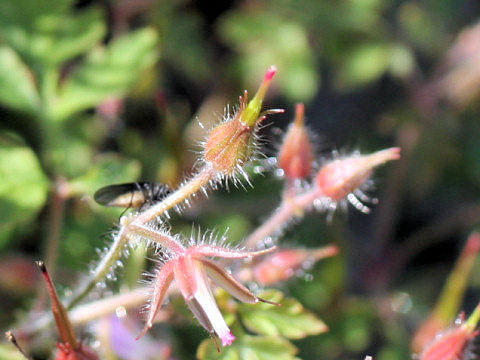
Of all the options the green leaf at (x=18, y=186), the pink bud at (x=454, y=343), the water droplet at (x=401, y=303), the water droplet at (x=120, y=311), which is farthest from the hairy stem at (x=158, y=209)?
the water droplet at (x=401, y=303)

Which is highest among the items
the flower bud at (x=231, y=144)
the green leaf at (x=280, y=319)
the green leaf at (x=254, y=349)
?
the flower bud at (x=231, y=144)

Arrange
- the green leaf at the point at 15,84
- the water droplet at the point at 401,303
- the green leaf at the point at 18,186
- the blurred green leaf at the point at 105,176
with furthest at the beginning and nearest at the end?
1. the water droplet at the point at 401,303
2. the green leaf at the point at 15,84
3. the blurred green leaf at the point at 105,176
4. the green leaf at the point at 18,186

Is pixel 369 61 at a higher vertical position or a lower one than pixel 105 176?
higher

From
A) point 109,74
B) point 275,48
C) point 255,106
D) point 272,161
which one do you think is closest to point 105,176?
point 109,74

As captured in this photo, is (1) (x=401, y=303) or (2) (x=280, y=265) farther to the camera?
(1) (x=401, y=303)

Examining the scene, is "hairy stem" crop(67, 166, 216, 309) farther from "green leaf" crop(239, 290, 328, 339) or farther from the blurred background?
the blurred background

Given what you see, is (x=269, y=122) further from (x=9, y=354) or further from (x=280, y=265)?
(x=9, y=354)

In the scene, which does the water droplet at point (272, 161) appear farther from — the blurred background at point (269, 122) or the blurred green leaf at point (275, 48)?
the blurred green leaf at point (275, 48)
